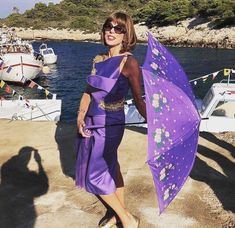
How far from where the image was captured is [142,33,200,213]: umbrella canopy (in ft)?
12.3

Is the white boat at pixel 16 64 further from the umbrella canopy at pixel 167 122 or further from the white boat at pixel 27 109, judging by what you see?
the umbrella canopy at pixel 167 122

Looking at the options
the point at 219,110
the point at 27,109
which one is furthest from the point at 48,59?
the point at 219,110

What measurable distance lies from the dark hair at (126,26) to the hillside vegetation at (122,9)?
78.1 metres

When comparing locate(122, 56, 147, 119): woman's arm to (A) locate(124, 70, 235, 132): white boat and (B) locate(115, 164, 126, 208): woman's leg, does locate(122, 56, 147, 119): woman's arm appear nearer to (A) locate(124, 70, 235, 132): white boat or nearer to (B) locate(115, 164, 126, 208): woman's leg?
(B) locate(115, 164, 126, 208): woman's leg

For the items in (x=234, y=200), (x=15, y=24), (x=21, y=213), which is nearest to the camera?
(x=21, y=213)

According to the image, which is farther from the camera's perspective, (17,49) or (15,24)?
(15,24)

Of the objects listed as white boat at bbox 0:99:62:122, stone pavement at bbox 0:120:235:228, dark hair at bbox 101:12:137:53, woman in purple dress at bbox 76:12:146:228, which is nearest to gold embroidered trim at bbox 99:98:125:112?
woman in purple dress at bbox 76:12:146:228

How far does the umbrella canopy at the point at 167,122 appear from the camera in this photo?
3.74 meters

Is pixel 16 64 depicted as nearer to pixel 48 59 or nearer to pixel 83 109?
pixel 48 59

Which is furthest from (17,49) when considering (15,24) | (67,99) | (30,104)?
(15,24)

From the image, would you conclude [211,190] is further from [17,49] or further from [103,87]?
[17,49]

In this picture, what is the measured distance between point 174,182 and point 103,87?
1210 mm

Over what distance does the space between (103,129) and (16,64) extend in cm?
3474

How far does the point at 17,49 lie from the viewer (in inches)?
1612
